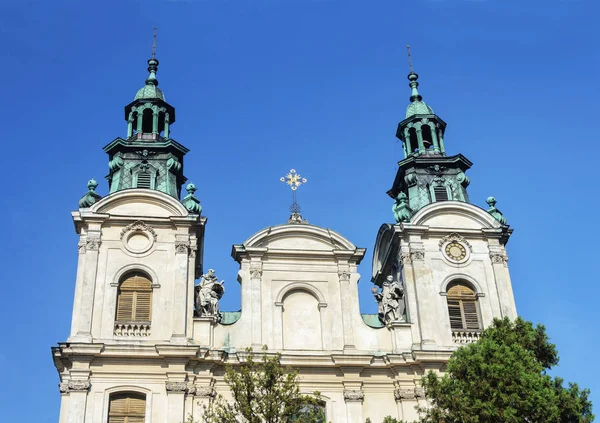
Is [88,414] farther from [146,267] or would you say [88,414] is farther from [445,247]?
[445,247]

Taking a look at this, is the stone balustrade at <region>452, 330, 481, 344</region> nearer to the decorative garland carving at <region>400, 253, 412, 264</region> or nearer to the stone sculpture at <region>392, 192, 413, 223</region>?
the decorative garland carving at <region>400, 253, 412, 264</region>

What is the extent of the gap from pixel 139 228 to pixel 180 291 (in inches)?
102

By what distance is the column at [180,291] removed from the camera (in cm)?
2559

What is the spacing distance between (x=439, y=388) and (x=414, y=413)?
526 cm

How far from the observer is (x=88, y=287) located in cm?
2625

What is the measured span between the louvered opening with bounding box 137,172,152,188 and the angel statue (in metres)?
4.21

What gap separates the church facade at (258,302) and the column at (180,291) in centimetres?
4

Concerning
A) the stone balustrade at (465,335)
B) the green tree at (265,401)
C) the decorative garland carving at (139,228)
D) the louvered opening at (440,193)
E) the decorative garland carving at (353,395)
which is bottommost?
the green tree at (265,401)

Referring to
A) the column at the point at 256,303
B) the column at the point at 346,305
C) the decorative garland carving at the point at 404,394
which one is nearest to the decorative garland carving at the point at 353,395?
the decorative garland carving at the point at 404,394

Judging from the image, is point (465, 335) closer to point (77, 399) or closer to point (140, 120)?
point (77, 399)

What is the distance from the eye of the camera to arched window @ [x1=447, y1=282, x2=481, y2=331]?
27.5 metres

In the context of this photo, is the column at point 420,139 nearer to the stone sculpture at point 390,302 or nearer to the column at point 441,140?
the column at point 441,140

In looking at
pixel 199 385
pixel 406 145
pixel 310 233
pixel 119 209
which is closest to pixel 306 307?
pixel 310 233

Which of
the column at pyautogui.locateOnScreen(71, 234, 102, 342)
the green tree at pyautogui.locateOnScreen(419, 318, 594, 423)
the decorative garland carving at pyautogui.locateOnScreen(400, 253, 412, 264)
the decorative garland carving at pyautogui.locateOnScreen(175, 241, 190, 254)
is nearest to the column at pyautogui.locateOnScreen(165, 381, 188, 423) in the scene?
the column at pyautogui.locateOnScreen(71, 234, 102, 342)
